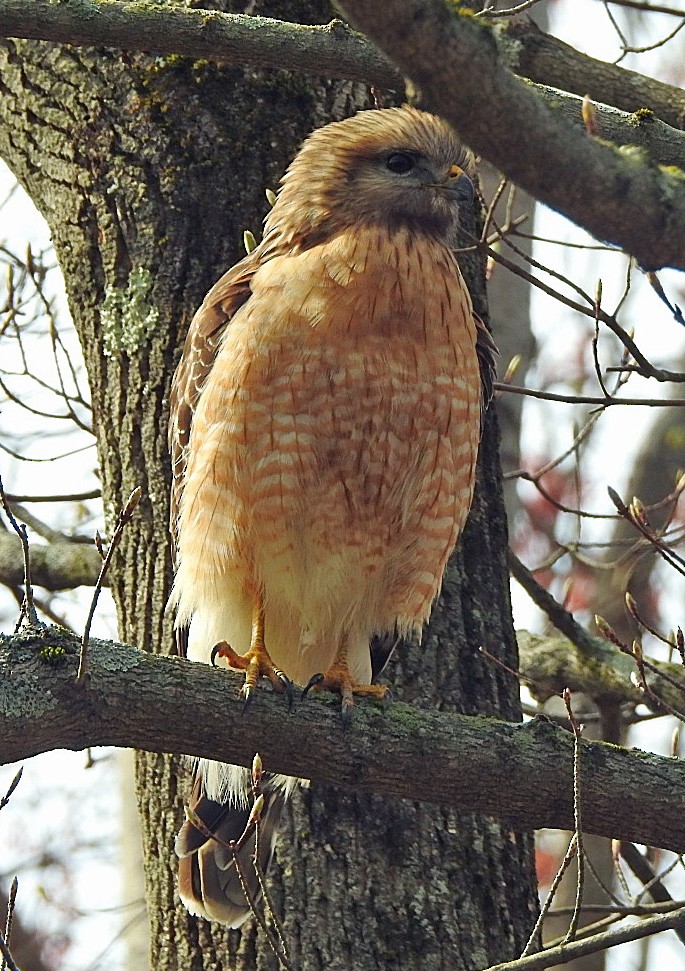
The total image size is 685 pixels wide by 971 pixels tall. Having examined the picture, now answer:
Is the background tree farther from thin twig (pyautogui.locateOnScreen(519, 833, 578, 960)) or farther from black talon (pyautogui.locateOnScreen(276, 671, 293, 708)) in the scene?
thin twig (pyautogui.locateOnScreen(519, 833, 578, 960))

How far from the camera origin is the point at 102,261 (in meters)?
4.36

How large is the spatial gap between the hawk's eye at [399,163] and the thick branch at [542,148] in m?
2.40

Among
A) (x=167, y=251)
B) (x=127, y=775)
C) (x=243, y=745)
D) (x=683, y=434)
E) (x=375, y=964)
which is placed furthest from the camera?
(x=683, y=434)

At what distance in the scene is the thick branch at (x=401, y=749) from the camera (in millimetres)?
2785

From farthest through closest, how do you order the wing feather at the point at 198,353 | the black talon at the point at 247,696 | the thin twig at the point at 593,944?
the wing feather at the point at 198,353, the black talon at the point at 247,696, the thin twig at the point at 593,944

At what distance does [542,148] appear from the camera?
175 centimetres

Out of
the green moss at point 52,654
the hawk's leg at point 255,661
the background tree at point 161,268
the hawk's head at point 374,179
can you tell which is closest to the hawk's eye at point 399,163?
the hawk's head at point 374,179

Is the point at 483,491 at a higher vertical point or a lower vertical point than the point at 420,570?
higher

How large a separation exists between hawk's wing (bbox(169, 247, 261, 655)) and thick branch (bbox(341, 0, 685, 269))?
2149 millimetres

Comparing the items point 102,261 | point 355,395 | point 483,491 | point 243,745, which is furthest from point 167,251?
point 243,745

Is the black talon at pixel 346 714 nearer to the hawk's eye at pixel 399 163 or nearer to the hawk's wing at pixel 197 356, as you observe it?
the hawk's wing at pixel 197 356

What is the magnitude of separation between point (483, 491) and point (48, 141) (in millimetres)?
1844

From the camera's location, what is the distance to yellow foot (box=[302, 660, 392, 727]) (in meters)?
3.50

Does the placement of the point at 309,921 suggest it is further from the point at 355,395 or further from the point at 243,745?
the point at 355,395
